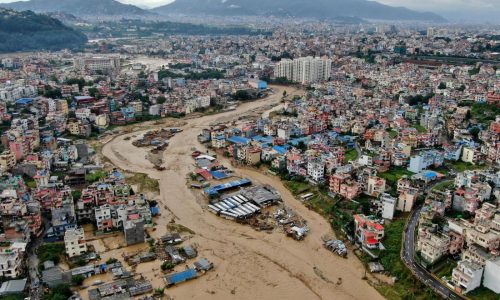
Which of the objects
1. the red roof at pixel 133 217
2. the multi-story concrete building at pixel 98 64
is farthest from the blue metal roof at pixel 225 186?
the multi-story concrete building at pixel 98 64

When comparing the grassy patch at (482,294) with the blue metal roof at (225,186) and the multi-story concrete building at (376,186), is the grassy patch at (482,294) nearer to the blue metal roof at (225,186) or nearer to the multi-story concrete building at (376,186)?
the multi-story concrete building at (376,186)

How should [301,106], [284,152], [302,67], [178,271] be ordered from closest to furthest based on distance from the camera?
1. [178,271]
2. [284,152]
3. [301,106]
4. [302,67]

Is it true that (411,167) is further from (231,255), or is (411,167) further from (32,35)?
(32,35)

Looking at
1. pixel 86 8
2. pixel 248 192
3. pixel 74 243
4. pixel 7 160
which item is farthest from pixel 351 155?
pixel 86 8

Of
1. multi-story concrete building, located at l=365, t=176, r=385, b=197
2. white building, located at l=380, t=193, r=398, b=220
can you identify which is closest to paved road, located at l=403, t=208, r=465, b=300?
white building, located at l=380, t=193, r=398, b=220

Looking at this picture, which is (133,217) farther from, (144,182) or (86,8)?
(86,8)

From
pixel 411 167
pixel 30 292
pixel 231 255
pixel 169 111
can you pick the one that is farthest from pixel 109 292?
pixel 169 111
